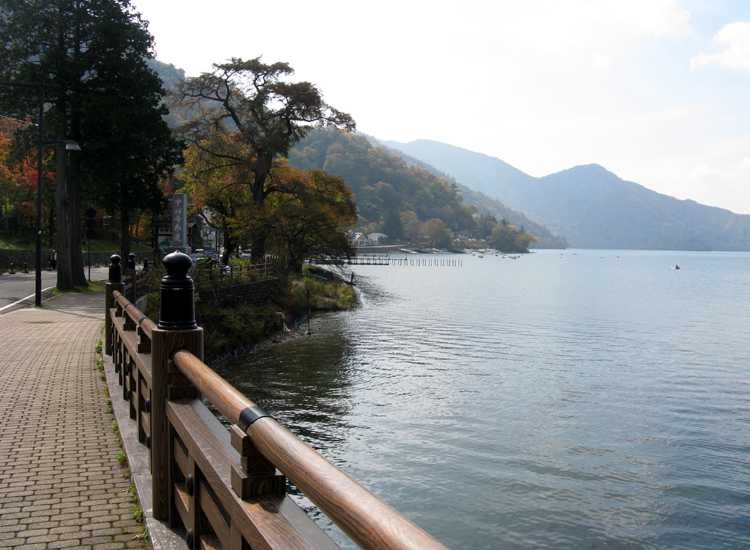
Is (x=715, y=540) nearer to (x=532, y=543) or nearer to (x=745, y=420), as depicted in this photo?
(x=532, y=543)

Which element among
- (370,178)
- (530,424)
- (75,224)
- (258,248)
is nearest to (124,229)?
(75,224)

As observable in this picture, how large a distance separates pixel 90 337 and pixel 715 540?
1369 centimetres

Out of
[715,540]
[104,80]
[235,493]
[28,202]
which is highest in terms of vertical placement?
[104,80]

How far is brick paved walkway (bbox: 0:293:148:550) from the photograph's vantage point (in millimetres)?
3943

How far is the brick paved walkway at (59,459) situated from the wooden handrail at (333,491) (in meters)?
2.54

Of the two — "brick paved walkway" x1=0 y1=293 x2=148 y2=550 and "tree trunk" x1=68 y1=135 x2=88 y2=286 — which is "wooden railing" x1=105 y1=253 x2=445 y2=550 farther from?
"tree trunk" x1=68 y1=135 x2=88 y2=286

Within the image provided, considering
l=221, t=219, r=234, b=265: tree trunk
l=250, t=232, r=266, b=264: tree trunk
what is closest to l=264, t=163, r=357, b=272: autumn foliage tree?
l=250, t=232, r=266, b=264: tree trunk

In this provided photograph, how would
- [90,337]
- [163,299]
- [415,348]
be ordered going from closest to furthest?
[163,299]
[90,337]
[415,348]

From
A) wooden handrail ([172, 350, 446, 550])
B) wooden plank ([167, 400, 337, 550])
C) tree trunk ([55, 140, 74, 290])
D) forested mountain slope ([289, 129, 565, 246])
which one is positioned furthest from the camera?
forested mountain slope ([289, 129, 565, 246])

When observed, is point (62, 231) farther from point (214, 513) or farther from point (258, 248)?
point (214, 513)

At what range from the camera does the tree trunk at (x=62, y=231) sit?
84.0 ft

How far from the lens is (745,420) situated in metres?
16.3

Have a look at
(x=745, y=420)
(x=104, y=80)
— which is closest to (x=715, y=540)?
(x=745, y=420)

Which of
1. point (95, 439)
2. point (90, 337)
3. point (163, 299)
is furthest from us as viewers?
point (90, 337)
